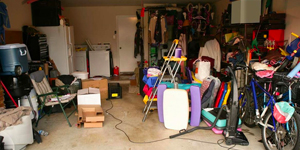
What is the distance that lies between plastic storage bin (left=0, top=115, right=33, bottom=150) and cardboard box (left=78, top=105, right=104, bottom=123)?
32.3 inches

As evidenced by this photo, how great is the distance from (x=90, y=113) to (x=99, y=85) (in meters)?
1.46

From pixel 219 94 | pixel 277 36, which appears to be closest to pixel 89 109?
pixel 219 94

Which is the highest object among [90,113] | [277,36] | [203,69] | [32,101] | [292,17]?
[292,17]

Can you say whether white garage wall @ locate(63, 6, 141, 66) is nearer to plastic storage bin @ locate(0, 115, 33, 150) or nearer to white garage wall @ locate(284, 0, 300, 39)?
white garage wall @ locate(284, 0, 300, 39)

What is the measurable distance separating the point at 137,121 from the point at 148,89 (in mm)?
707

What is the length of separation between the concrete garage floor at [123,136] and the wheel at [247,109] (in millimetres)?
117

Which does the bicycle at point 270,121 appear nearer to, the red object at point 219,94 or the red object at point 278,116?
the red object at point 278,116

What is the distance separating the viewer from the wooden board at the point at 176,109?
11.0 ft

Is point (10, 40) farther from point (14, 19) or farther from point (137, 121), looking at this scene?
point (137, 121)

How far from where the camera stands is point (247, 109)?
3.32 metres

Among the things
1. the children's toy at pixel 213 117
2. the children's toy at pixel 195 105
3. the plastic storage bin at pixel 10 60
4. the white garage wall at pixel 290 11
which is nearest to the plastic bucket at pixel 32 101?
the plastic storage bin at pixel 10 60

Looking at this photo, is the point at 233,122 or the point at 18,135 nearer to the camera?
the point at 18,135

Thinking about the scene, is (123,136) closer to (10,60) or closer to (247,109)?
(247,109)

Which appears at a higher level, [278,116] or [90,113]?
[278,116]
